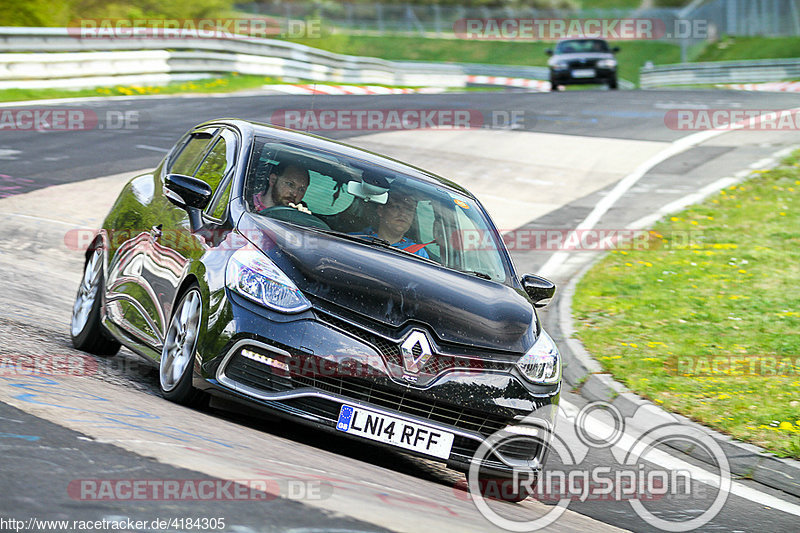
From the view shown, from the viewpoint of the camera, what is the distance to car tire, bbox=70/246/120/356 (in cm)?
713

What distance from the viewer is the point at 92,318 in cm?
714

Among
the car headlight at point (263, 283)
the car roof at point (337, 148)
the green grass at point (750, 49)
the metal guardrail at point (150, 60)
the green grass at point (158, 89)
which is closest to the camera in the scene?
the car headlight at point (263, 283)

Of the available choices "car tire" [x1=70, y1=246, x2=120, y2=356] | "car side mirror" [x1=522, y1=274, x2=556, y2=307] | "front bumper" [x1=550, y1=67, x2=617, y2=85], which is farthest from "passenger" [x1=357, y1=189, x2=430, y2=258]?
"front bumper" [x1=550, y1=67, x2=617, y2=85]

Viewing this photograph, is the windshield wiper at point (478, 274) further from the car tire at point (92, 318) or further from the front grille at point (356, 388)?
the car tire at point (92, 318)

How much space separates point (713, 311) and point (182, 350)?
637 cm

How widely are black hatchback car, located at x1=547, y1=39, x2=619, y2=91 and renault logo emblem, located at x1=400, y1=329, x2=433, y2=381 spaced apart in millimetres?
30962

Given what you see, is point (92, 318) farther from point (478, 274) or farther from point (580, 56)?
point (580, 56)

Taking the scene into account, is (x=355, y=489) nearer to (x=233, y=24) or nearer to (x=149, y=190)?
(x=149, y=190)

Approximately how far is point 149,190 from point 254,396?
2.49 meters

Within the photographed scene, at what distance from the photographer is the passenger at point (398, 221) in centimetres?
632

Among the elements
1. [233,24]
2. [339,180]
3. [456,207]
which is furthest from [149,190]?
[233,24]

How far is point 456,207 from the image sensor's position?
6973mm

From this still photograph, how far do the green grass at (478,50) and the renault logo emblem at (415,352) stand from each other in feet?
208

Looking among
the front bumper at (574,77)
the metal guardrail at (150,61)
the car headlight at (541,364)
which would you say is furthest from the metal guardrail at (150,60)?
the car headlight at (541,364)
